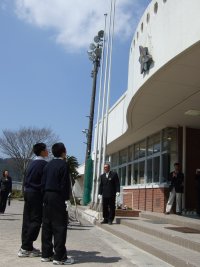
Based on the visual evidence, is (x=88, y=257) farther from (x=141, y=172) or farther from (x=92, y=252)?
(x=141, y=172)

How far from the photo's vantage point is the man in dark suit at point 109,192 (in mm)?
12938

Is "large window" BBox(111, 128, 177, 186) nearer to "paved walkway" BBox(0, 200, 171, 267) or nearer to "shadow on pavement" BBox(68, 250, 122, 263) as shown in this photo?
"paved walkway" BBox(0, 200, 171, 267)

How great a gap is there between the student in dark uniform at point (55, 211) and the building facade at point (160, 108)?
3639 millimetres

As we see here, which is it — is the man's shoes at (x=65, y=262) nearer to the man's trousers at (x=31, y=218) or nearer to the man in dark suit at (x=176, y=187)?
the man's trousers at (x=31, y=218)

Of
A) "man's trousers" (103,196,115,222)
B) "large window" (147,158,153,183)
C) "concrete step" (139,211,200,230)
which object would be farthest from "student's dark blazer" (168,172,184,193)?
"large window" (147,158,153,183)

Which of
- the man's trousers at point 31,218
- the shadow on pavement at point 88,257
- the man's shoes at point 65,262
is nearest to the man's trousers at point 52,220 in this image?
the man's shoes at point 65,262

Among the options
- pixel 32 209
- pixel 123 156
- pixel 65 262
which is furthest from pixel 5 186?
pixel 65 262

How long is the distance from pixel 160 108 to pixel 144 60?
3028 millimetres

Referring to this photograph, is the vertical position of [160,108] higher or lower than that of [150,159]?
higher

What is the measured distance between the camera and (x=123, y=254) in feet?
26.3

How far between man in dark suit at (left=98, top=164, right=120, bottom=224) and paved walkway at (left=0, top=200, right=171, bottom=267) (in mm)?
1915

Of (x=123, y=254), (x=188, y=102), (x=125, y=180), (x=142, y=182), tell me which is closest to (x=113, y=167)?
(x=125, y=180)

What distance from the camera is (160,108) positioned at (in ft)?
45.1

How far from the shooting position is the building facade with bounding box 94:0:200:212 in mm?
9383
